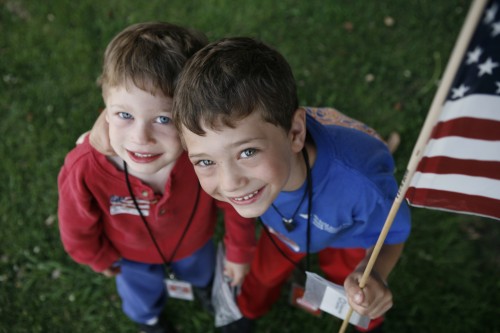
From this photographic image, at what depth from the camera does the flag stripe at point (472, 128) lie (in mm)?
1281

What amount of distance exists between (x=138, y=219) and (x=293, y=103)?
95 centimetres

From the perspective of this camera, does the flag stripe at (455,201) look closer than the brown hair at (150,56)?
Yes

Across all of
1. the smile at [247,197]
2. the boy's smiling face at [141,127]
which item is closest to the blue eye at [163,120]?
the boy's smiling face at [141,127]

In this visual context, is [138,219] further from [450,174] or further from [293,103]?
[450,174]

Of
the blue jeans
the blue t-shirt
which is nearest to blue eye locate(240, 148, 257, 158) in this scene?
the blue t-shirt

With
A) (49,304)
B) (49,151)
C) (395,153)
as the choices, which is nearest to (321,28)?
(395,153)

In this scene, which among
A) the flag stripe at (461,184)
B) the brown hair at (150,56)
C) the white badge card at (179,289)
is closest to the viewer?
the flag stripe at (461,184)

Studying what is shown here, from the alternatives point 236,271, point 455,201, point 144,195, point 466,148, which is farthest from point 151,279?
point 466,148

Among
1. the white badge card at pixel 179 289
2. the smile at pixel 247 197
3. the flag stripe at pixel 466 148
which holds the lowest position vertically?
the white badge card at pixel 179 289

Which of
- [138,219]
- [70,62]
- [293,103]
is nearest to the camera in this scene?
[293,103]

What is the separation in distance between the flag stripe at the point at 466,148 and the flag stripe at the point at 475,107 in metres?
0.09

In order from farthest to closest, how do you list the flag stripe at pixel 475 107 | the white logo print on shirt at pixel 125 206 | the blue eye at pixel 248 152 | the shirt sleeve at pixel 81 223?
the white logo print on shirt at pixel 125 206 → the shirt sleeve at pixel 81 223 → the blue eye at pixel 248 152 → the flag stripe at pixel 475 107

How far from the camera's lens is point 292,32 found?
406cm

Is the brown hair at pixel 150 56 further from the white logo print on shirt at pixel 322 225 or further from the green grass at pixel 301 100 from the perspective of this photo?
the green grass at pixel 301 100
